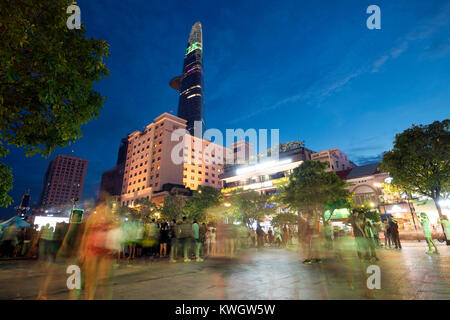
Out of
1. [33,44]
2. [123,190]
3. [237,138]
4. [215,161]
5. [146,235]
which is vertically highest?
[237,138]

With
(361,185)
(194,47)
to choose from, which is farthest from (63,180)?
(361,185)

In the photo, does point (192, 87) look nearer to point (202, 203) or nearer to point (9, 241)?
point (202, 203)

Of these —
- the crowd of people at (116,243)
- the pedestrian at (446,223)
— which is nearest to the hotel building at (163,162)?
the crowd of people at (116,243)

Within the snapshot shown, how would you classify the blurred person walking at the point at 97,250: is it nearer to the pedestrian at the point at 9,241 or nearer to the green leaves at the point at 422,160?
the pedestrian at the point at 9,241

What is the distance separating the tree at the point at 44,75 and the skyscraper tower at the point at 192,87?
440 ft

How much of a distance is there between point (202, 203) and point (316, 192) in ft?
70.6

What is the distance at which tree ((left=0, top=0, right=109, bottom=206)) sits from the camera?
4348 mm

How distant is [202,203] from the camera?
39438mm

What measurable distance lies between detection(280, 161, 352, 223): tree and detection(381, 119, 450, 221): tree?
6015mm

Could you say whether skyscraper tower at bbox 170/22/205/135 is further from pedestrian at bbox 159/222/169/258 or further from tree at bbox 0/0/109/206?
tree at bbox 0/0/109/206

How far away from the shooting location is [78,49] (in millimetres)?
5504
